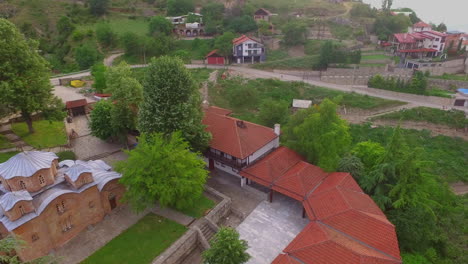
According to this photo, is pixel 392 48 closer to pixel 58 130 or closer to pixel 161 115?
pixel 161 115

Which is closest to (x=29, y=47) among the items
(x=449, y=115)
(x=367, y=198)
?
(x=367, y=198)

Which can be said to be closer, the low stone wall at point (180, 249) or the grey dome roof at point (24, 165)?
the grey dome roof at point (24, 165)

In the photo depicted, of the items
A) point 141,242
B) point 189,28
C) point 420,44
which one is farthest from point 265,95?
point 420,44

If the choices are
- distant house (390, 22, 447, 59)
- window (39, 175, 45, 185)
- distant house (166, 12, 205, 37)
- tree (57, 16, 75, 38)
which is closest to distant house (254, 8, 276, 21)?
distant house (166, 12, 205, 37)

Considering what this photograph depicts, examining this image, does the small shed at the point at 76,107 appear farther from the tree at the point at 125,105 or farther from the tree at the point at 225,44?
the tree at the point at 225,44

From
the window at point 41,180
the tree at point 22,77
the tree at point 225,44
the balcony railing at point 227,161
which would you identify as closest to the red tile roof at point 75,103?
the tree at point 22,77

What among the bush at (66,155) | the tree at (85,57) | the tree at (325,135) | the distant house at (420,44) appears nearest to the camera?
the tree at (325,135)

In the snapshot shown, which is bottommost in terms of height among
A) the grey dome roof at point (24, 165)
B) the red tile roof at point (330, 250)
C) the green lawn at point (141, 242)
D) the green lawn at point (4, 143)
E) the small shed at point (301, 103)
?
the green lawn at point (141, 242)
